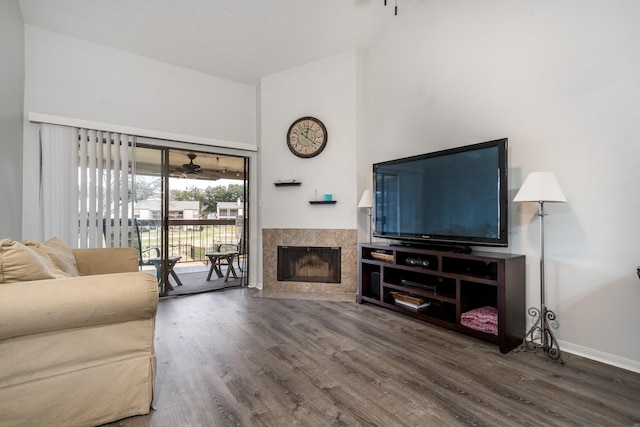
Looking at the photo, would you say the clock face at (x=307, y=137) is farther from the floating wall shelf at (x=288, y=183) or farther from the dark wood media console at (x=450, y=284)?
the dark wood media console at (x=450, y=284)

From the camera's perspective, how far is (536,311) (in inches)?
90.6

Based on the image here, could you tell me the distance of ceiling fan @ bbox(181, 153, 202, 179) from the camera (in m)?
4.12

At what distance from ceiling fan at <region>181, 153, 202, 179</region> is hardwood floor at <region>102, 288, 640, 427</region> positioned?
2.18 meters

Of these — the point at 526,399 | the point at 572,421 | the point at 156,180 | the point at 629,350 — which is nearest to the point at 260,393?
the point at 526,399

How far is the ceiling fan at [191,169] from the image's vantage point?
4.12 meters

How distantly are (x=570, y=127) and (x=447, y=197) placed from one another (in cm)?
98

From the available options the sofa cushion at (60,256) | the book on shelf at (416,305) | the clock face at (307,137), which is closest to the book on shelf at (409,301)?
the book on shelf at (416,305)

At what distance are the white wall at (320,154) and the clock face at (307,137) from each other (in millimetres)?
81

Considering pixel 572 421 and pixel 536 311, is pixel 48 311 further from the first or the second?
pixel 536 311

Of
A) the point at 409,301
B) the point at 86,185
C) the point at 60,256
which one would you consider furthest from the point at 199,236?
the point at 409,301

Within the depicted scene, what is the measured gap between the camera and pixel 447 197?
2.68 meters

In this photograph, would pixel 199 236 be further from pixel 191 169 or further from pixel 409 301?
pixel 409 301

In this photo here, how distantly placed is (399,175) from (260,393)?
2.39m

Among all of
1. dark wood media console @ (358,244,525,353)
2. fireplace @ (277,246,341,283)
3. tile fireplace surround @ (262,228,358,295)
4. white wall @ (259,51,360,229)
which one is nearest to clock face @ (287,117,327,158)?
white wall @ (259,51,360,229)
